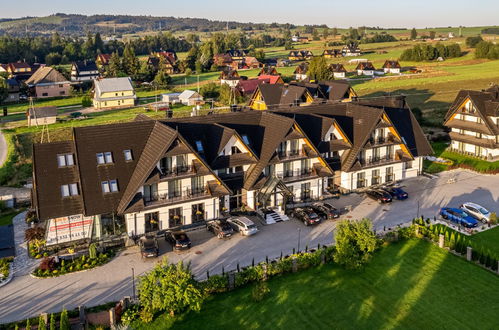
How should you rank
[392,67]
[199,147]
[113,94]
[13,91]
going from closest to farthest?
[199,147], [113,94], [13,91], [392,67]

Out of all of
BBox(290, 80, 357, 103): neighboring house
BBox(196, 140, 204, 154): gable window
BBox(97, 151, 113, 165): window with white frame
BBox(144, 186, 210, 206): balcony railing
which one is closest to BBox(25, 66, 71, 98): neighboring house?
BBox(290, 80, 357, 103): neighboring house

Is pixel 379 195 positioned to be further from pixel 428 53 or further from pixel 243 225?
pixel 428 53

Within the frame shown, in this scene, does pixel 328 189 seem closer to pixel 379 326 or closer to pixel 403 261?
pixel 403 261

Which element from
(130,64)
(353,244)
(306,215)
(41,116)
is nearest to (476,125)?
(306,215)

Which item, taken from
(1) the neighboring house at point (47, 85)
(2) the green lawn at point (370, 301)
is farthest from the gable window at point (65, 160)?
(1) the neighboring house at point (47, 85)

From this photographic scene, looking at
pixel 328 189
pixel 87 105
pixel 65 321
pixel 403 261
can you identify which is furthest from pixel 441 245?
pixel 87 105

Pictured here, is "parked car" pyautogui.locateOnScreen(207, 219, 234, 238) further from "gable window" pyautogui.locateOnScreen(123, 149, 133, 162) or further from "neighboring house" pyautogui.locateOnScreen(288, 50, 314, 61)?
"neighboring house" pyautogui.locateOnScreen(288, 50, 314, 61)
